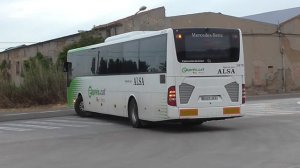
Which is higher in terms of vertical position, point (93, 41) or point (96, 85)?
point (93, 41)

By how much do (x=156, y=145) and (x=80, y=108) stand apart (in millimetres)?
11975

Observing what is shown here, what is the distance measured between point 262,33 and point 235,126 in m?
32.1

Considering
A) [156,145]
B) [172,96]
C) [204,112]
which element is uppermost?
[172,96]

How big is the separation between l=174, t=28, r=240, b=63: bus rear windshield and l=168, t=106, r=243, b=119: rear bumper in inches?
56.2

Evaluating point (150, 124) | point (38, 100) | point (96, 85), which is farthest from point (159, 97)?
point (38, 100)

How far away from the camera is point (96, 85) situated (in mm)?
22719

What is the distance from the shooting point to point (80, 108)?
25.4m

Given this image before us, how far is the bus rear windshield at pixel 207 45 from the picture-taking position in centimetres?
1673

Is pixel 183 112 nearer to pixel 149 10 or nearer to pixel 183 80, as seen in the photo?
pixel 183 80

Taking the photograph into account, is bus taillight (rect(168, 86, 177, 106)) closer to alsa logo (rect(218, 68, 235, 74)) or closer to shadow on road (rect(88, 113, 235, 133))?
shadow on road (rect(88, 113, 235, 133))

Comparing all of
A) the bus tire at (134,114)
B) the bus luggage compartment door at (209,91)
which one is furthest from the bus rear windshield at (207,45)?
the bus tire at (134,114)

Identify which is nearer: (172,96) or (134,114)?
(172,96)

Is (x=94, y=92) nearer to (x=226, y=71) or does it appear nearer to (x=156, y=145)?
(x=226, y=71)

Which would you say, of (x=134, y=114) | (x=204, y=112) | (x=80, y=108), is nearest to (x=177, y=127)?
(x=134, y=114)
